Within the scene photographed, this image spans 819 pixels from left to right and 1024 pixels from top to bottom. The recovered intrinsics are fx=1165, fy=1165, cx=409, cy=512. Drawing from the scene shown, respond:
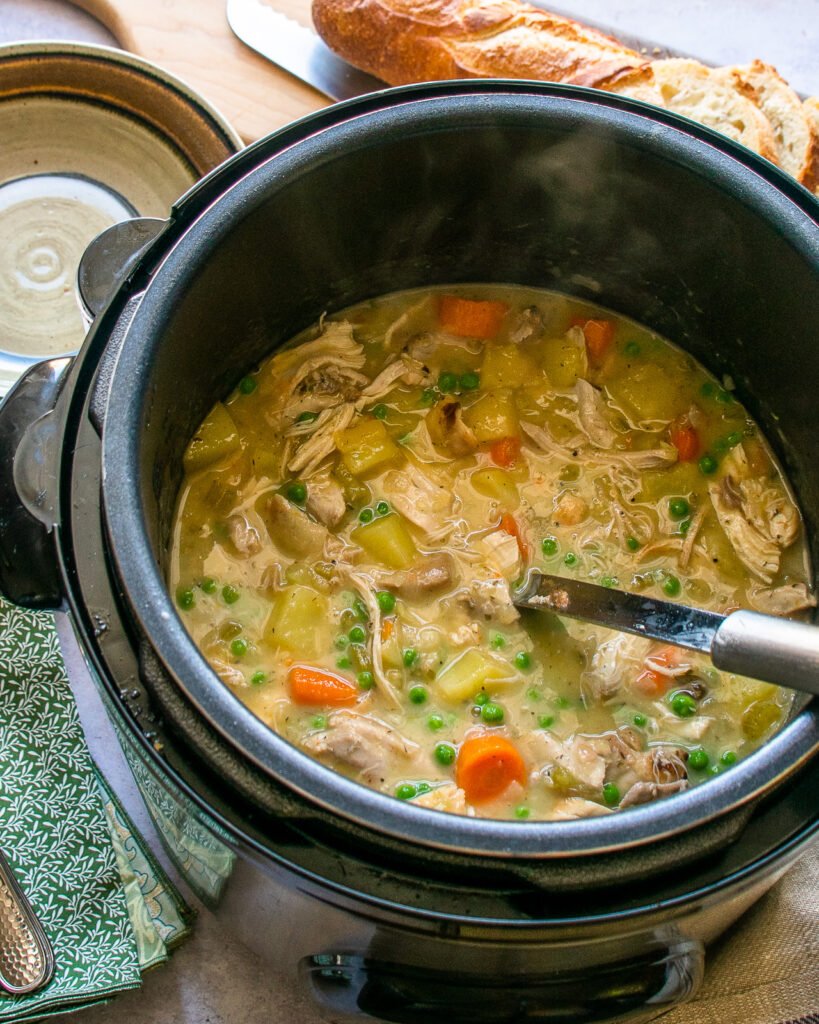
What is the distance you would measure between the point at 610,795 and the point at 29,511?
1.16 metres

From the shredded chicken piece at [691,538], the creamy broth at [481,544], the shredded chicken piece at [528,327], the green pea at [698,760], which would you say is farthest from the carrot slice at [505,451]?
the green pea at [698,760]

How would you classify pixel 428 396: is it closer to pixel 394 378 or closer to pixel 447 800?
pixel 394 378

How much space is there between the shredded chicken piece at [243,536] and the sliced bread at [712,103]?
153 centimetres

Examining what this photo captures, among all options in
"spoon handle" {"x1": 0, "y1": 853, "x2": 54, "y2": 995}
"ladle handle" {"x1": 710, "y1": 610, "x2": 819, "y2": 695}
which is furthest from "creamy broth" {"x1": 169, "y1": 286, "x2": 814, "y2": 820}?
"spoon handle" {"x1": 0, "y1": 853, "x2": 54, "y2": 995}

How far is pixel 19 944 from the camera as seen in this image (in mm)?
2301

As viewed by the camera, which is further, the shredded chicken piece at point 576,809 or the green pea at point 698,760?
the green pea at point 698,760

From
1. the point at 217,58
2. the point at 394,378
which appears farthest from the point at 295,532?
the point at 217,58

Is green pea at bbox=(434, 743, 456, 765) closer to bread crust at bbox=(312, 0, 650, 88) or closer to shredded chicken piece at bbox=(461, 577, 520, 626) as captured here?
shredded chicken piece at bbox=(461, 577, 520, 626)

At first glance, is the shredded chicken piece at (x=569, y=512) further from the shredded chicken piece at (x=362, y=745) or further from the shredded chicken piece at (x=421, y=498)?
the shredded chicken piece at (x=362, y=745)

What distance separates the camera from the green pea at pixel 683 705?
2.27 metres

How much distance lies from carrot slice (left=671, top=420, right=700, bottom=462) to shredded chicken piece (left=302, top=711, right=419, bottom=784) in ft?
2.94

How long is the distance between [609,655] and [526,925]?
0.76m

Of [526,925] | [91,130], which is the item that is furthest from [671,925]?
[91,130]

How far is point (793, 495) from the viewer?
254 centimetres
